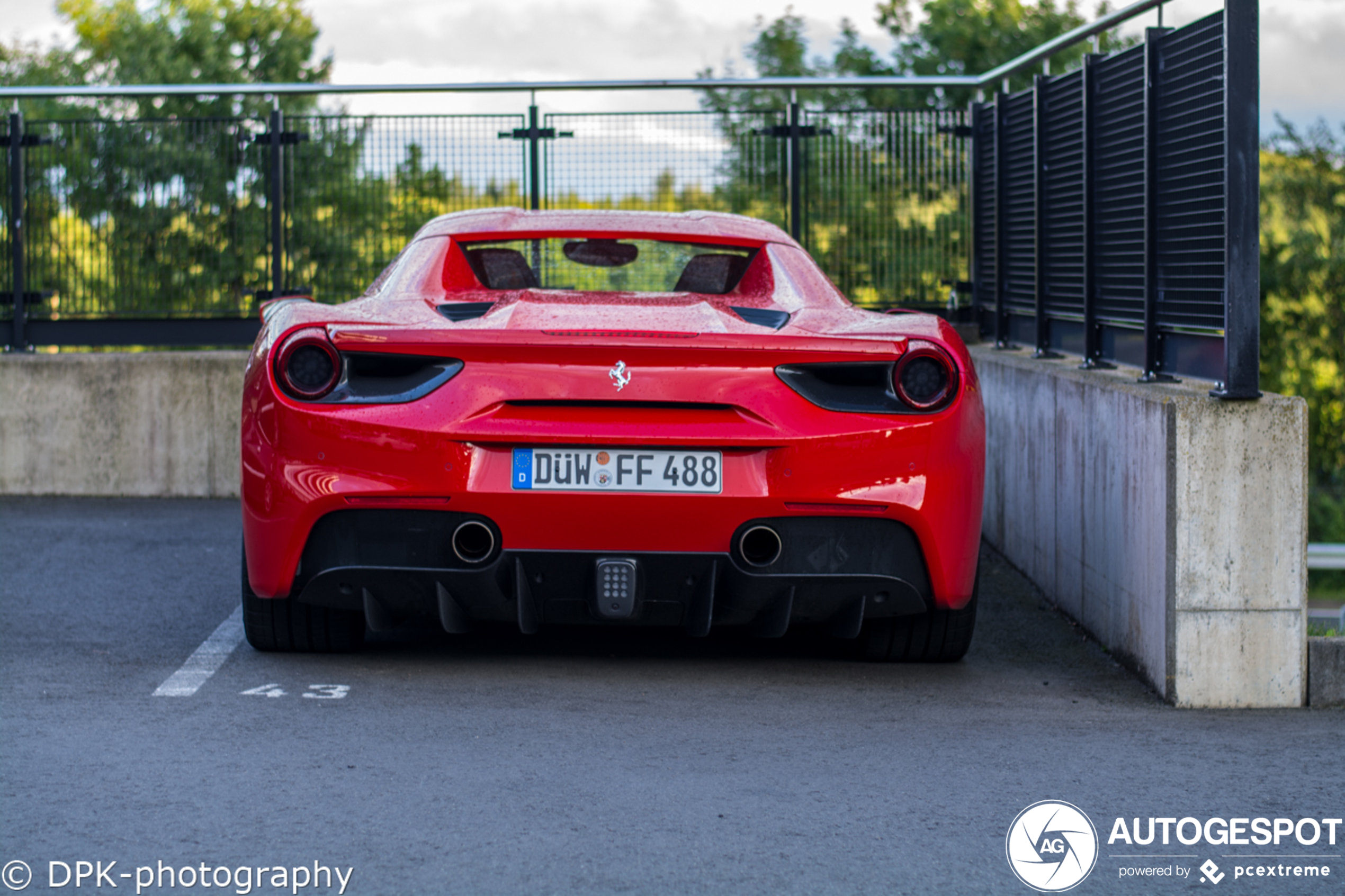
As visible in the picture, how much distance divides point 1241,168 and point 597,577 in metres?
2.20

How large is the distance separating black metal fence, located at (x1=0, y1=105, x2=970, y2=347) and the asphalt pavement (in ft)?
14.6

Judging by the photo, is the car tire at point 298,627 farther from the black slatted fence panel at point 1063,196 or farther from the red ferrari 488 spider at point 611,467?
the black slatted fence panel at point 1063,196

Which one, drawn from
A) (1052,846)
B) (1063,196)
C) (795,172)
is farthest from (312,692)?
(795,172)

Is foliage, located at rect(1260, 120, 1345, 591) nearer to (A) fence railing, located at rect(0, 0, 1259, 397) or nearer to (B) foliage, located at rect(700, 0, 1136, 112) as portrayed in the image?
(B) foliage, located at rect(700, 0, 1136, 112)

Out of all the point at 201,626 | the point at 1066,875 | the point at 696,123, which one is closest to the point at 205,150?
the point at 696,123

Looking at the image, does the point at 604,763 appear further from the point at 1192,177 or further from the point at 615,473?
the point at 1192,177

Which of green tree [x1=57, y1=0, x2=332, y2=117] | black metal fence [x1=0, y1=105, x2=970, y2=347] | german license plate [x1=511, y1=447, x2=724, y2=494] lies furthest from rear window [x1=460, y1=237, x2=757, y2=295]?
green tree [x1=57, y1=0, x2=332, y2=117]

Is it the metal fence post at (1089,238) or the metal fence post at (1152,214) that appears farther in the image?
the metal fence post at (1089,238)

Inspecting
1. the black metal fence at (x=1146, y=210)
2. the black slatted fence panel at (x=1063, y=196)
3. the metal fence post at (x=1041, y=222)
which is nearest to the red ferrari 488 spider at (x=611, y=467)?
the black metal fence at (x=1146, y=210)

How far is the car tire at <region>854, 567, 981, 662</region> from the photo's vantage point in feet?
16.8

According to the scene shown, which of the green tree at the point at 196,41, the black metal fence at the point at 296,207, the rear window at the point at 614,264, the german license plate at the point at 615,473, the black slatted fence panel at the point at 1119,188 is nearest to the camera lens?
the german license plate at the point at 615,473

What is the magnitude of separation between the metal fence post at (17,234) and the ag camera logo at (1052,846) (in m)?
8.17

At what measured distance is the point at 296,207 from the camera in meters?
10.1

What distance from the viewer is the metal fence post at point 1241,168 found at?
4750mm
